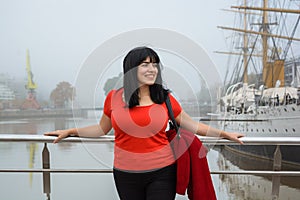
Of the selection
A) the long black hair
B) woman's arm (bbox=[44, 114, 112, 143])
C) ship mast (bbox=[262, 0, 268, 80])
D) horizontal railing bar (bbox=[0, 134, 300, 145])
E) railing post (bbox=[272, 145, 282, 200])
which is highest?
ship mast (bbox=[262, 0, 268, 80])

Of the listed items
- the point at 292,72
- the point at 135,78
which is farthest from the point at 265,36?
the point at 135,78

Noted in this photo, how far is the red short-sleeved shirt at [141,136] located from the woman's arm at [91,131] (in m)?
0.11

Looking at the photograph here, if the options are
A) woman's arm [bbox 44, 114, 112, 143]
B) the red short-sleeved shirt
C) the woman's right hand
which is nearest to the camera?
the red short-sleeved shirt

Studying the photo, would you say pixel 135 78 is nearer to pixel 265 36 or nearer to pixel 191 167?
pixel 191 167

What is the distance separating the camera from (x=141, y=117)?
3.47ft

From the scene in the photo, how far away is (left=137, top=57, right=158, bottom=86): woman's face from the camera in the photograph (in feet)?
3.55

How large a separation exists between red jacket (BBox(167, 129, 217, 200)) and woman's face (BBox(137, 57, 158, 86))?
210mm

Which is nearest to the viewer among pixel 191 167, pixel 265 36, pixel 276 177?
pixel 191 167

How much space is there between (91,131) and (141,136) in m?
0.32

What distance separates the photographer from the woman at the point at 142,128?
107 centimetres

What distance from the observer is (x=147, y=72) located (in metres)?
1.08

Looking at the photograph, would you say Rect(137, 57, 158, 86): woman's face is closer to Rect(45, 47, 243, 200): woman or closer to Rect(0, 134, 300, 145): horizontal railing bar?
Rect(45, 47, 243, 200): woman

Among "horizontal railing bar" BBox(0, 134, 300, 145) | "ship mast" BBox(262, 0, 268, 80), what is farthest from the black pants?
"ship mast" BBox(262, 0, 268, 80)

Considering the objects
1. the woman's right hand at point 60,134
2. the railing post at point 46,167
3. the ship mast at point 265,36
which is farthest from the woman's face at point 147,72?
the ship mast at point 265,36
